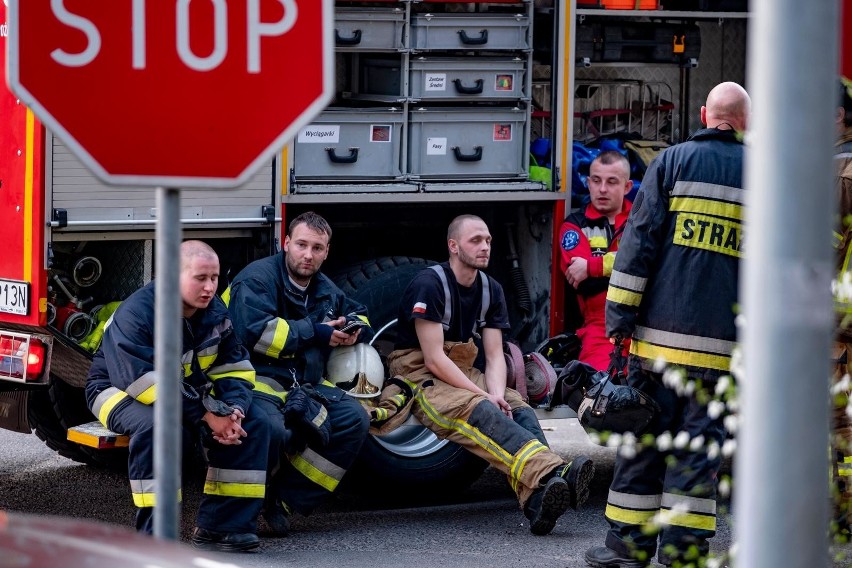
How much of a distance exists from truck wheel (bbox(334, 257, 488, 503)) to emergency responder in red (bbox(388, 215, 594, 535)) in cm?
30

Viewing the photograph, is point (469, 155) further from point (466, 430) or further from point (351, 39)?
point (466, 430)

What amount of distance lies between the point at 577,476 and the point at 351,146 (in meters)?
1.86

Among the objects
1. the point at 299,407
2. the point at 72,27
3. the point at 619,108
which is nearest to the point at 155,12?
the point at 72,27

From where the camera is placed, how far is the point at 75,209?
5938 millimetres

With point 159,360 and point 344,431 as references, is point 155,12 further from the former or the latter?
point 344,431

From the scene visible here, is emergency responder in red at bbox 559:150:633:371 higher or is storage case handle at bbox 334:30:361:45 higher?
storage case handle at bbox 334:30:361:45

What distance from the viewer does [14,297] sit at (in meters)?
5.95

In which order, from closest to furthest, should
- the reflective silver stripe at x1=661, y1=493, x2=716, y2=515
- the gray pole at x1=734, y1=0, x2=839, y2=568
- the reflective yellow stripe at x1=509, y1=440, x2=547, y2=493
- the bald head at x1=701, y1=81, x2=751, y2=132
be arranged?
the gray pole at x1=734, y1=0, x2=839, y2=568 → the reflective silver stripe at x1=661, y1=493, x2=716, y2=515 → the bald head at x1=701, y1=81, x2=751, y2=132 → the reflective yellow stripe at x1=509, y1=440, x2=547, y2=493

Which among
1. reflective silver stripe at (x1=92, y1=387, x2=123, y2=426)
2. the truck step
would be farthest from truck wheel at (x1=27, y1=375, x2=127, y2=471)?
reflective silver stripe at (x1=92, y1=387, x2=123, y2=426)

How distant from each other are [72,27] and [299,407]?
3390mm

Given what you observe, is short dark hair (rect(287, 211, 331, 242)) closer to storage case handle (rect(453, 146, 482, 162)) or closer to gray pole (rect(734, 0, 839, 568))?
storage case handle (rect(453, 146, 482, 162))

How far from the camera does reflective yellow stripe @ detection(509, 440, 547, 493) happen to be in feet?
20.3

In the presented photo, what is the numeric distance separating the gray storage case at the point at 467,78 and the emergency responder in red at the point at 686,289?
173 centimetres

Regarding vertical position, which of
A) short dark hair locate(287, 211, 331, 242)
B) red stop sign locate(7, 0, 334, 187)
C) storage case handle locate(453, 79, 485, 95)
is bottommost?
short dark hair locate(287, 211, 331, 242)
